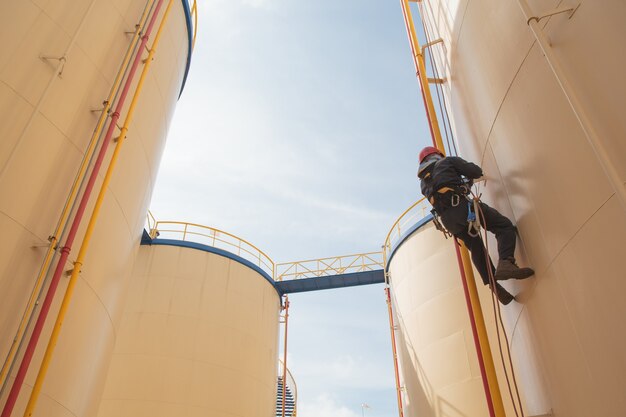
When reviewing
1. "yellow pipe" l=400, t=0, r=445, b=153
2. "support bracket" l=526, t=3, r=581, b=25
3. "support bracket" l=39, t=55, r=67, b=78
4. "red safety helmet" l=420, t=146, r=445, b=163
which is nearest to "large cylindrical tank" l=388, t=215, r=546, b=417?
"yellow pipe" l=400, t=0, r=445, b=153

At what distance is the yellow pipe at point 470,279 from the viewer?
400cm

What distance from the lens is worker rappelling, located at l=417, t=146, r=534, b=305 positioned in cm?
386

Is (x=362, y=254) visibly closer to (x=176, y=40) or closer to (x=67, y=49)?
(x=176, y=40)

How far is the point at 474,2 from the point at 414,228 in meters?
8.74

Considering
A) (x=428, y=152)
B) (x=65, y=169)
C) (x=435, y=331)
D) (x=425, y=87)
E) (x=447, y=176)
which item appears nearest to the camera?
(x=65, y=169)

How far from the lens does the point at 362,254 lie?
773 inches

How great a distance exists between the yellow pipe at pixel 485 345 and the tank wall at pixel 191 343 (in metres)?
9.25

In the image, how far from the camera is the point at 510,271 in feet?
11.8

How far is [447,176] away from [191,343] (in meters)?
9.82

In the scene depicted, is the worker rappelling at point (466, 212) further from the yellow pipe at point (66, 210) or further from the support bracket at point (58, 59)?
the support bracket at point (58, 59)

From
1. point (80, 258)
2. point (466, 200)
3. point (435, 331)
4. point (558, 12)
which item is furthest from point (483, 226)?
point (435, 331)

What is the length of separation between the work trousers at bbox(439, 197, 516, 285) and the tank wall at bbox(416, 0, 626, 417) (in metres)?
0.14

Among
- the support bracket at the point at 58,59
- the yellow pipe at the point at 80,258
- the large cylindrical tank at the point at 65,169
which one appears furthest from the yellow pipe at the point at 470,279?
the support bracket at the point at 58,59

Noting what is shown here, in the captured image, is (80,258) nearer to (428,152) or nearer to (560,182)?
(428,152)
